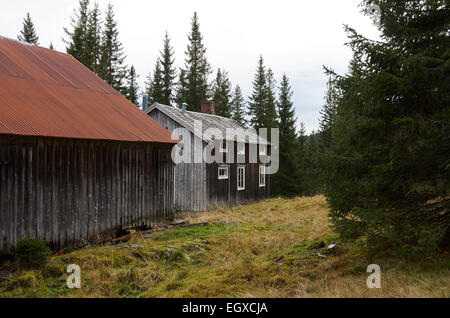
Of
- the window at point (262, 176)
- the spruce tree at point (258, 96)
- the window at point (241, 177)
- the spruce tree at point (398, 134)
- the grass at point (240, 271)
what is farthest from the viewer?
the spruce tree at point (258, 96)

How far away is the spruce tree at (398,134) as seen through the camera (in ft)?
18.7

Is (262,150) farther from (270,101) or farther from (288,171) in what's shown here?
(270,101)

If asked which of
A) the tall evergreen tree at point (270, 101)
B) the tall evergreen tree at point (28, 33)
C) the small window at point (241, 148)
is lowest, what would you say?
the small window at point (241, 148)

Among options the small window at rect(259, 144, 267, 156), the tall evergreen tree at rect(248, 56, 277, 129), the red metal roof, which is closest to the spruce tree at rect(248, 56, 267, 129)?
the tall evergreen tree at rect(248, 56, 277, 129)

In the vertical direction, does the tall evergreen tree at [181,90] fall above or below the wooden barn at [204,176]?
above

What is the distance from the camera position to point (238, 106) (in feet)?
167

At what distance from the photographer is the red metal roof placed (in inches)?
373

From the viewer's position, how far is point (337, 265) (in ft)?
23.0

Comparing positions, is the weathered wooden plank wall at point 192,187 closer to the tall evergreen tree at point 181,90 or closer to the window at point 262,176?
the window at point 262,176

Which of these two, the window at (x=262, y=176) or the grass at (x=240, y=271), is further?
the window at (x=262, y=176)

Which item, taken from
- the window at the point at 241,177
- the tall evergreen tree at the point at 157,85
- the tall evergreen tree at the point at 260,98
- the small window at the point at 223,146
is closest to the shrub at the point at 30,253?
the small window at the point at 223,146

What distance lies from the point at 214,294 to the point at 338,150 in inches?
168

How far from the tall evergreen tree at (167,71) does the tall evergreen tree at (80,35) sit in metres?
11.7
